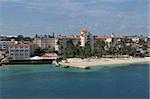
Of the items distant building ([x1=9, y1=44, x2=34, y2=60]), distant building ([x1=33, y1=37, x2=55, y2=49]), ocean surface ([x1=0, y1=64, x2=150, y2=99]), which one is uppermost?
distant building ([x1=33, y1=37, x2=55, y2=49])

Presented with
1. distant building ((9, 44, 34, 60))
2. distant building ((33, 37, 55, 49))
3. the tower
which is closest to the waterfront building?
the tower

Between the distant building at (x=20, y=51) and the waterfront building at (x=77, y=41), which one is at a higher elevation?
the waterfront building at (x=77, y=41)

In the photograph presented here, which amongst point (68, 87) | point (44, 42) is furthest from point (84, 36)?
point (68, 87)

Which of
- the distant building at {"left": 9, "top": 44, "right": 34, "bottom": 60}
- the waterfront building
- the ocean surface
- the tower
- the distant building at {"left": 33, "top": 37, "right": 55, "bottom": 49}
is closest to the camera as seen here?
the ocean surface

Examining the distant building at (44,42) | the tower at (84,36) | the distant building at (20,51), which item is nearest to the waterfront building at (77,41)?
the tower at (84,36)

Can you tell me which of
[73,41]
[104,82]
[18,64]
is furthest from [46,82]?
[73,41]

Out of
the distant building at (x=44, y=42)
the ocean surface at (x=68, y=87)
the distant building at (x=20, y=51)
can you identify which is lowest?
the ocean surface at (x=68, y=87)

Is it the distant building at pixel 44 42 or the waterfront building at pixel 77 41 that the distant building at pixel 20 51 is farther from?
the distant building at pixel 44 42

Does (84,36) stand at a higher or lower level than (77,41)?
higher

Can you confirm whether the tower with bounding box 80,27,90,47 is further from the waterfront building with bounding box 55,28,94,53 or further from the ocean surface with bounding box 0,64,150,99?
the ocean surface with bounding box 0,64,150,99

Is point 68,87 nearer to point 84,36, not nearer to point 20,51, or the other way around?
point 20,51

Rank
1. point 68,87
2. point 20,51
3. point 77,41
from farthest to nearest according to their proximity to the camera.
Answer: point 77,41 < point 20,51 < point 68,87

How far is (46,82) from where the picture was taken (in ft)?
36.4

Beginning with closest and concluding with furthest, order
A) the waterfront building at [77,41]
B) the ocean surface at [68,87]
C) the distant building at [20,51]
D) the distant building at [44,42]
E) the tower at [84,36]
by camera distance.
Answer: the ocean surface at [68,87] < the distant building at [20,51] < the waterfront building at [77,41] < the distant building at [44,42] < the tower at [84,36]
